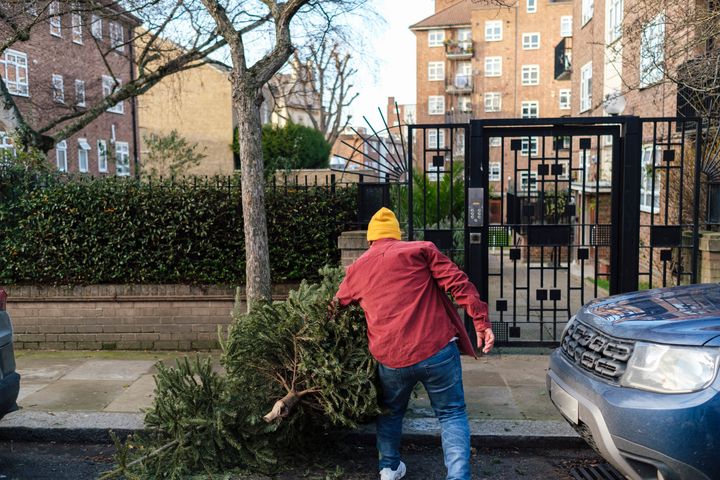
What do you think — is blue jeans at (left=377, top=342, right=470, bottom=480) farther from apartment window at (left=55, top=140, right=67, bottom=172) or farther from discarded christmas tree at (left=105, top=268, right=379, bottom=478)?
apartment window at (left=55, top=140, right=67, bottom=172)

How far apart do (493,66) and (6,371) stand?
5591cm

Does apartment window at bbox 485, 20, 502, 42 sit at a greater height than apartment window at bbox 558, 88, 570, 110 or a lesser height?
greater

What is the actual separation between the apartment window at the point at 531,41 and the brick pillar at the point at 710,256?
51175mm

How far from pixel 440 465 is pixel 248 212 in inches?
126

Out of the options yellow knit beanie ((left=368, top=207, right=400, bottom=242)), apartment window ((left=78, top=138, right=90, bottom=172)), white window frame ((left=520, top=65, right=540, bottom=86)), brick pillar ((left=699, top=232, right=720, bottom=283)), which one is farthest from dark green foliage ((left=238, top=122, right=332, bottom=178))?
white window frame ((left=520, top=65, right=540, bottom=86))

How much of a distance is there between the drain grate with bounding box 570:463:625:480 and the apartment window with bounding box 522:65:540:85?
53.8m

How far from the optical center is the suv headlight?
3.38 meters

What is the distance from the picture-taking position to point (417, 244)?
4.36 m

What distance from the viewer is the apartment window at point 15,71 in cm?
2533

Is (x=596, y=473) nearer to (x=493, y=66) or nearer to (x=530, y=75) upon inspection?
(x=530, y=75)

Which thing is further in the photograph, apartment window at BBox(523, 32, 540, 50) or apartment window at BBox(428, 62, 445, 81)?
apartment window at BBox(428, 62, 445, 81)

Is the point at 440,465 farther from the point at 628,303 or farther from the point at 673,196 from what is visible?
the point at 673,196

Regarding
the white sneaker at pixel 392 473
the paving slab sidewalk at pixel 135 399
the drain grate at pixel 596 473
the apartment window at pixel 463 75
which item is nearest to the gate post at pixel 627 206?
the paving slab sidewalk at pixel 135 399

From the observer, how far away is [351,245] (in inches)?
299
